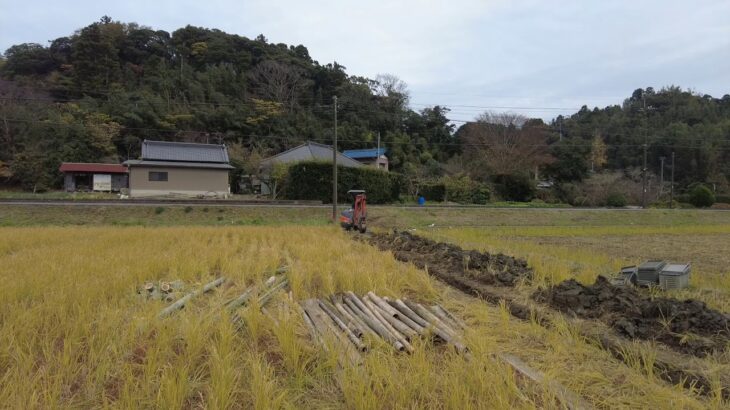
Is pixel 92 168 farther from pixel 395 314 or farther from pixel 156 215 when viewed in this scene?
pixel 395 314

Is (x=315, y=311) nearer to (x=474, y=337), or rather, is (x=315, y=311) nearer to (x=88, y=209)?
(x=474, y=337)

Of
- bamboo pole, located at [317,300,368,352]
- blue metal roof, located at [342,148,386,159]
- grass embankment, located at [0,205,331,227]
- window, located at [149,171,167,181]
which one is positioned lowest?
bamboo pole, located at [317,300,368,352]

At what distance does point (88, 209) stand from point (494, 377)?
18.2 m

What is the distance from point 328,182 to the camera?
25219mm

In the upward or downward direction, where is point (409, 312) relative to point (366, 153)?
downward

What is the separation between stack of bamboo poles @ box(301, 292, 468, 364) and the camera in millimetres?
3238

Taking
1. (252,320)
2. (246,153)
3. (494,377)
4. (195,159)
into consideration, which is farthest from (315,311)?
(246,153)

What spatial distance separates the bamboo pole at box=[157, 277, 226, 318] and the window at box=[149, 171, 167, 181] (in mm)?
25246

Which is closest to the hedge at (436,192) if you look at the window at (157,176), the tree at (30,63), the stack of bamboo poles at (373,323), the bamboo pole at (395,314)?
the window at (157,176)

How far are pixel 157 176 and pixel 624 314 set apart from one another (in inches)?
1140

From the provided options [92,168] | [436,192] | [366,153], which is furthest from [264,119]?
[436,192]

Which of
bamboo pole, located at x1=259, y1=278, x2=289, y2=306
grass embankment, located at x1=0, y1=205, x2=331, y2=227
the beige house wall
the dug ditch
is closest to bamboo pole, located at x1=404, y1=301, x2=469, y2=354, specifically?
the dug ditch

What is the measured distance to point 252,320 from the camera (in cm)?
356

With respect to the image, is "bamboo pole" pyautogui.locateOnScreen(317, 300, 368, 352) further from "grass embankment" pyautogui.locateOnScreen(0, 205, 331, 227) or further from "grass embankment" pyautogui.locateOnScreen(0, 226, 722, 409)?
"grass embankment" pyautogui.locateOnScreen(0, 205, 331, 227)
